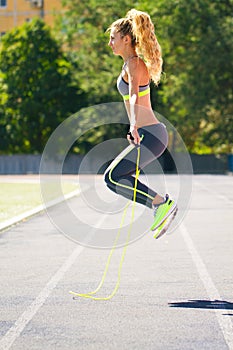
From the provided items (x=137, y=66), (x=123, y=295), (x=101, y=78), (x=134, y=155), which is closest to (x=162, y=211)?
(x=134, y=155)

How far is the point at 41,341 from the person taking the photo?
5.32 metres

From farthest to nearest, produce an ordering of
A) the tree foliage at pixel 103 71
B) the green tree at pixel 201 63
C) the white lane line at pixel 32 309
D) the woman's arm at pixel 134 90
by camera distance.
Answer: the tree foliage at pixel 103 71 < the green tree at pixel 201 63 < the woman's arm at pixel 134 90 < the white lane line at pixel 32 309

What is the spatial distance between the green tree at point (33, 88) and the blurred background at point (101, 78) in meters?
0.08

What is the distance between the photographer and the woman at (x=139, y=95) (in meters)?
6.96

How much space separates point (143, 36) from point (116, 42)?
27cm

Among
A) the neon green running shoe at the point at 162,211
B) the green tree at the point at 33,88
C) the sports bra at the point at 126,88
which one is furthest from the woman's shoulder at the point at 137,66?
the green tree at the point at 33,88

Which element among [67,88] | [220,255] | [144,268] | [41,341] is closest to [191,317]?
[41,341]

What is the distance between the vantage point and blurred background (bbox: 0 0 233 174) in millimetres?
55281

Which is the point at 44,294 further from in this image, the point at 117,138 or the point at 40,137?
the point at 40,137

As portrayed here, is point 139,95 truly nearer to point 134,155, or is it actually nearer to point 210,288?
point 134,155

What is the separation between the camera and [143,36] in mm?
7016

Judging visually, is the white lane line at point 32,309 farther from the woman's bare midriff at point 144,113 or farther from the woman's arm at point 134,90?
the woman's bare midriff at point 144,113

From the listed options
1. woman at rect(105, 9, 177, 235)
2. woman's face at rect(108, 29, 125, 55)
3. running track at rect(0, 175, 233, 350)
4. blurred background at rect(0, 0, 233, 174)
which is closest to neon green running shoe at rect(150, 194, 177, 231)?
woman at rect(105, 9, 177, 235)

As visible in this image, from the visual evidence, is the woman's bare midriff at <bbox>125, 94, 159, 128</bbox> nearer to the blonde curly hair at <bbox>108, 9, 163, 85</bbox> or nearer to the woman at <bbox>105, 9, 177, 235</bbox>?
the woman at <bbox>105, 9, 177, 235</bbox>
